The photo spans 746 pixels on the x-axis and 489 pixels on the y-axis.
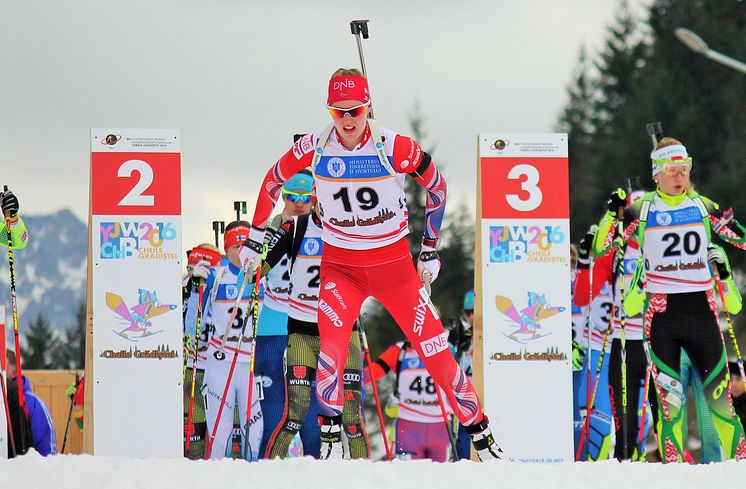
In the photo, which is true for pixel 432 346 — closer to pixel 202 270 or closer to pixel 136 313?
pixel 136 313

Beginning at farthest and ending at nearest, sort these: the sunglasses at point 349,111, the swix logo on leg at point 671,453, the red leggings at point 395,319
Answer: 1. the swix logo on leg at point 671,453
2. the sunglasses at point 349,111
3. the red leggings at point 395,319

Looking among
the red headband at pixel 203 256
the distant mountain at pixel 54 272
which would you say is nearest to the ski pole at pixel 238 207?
the red headband at pixel 203 256

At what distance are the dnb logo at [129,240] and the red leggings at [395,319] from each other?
2.68 meters

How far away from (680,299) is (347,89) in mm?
2929

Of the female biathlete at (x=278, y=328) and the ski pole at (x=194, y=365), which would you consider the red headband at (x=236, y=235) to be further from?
the female biathlete at (x=278, y=328)

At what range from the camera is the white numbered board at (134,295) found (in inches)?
383

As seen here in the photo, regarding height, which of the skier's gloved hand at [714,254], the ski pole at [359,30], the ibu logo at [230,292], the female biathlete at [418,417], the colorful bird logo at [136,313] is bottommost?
the female biathlete at [418,417]

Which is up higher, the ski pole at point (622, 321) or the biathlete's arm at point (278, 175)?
the biathlete's arm at point (278, 175)

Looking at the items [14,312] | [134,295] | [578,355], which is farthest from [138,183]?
[578,355]

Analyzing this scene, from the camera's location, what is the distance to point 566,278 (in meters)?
10.1

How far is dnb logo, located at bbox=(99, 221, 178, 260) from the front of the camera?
975 centimetres

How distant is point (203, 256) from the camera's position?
1223cm

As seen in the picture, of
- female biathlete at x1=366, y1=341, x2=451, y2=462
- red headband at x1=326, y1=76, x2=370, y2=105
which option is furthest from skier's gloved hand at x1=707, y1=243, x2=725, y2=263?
female biathlete at x1=366, y1=341, x2=451, y2=462

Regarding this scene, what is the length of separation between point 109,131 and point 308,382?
2469 mm
